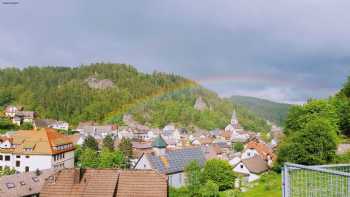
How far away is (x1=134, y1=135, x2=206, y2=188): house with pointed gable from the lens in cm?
3591

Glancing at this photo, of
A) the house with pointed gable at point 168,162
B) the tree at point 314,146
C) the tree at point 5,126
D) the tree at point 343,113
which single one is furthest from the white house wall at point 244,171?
the tree at point 5,126

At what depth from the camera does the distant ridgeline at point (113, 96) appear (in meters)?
126

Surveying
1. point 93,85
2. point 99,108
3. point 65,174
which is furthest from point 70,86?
point 65,174

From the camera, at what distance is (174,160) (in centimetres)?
3800

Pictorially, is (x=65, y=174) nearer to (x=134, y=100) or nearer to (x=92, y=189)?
A: (x=92, y=189)

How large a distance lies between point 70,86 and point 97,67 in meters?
38.3

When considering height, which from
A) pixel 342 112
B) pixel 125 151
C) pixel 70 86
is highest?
pixel 70 86

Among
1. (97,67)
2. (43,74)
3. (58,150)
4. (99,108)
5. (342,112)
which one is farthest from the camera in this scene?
(97,67)

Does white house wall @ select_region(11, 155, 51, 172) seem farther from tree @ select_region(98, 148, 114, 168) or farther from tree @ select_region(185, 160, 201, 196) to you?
tree @ select_region(185, 160, 201, 196)

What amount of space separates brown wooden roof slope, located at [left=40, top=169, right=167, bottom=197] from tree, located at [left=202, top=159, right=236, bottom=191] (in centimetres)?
729

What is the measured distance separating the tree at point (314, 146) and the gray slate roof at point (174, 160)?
41.3 feet

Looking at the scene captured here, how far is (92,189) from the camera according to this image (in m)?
24.2

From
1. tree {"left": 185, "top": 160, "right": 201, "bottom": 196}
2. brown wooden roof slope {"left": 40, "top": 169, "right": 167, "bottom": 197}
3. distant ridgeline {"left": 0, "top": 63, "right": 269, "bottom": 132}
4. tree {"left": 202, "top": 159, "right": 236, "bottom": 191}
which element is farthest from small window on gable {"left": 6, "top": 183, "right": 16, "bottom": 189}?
distant ridgeline {"left": 0, "top": 63, "right": 269, "bottom": 132}

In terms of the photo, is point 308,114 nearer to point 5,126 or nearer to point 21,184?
point 21,184
